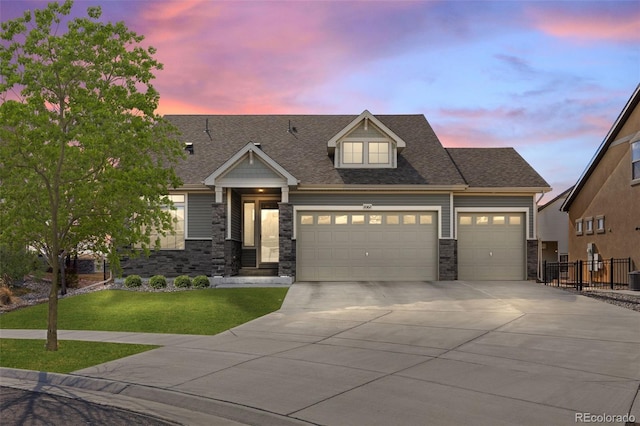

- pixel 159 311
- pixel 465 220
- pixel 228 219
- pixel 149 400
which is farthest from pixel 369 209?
pixel 149 400

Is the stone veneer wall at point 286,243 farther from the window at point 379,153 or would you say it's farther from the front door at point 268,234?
the window at point 379,153

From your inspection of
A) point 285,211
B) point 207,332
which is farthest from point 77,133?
point 285,211

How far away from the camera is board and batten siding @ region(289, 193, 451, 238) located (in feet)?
82.9

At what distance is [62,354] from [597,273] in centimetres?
2340

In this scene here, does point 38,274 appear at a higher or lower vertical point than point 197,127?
lower

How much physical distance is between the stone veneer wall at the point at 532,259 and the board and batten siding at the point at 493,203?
22.4 inches

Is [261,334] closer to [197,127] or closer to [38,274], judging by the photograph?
[38,274]

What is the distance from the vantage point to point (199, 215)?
2555 cm

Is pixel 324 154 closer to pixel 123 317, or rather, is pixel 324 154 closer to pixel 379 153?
pixel 379 153

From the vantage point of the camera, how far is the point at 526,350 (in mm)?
11562

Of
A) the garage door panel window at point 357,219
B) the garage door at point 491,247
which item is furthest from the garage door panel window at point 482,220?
the garage door panel window at point 357,219

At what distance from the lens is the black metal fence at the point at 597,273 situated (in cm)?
2384

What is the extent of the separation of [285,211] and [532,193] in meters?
10.7

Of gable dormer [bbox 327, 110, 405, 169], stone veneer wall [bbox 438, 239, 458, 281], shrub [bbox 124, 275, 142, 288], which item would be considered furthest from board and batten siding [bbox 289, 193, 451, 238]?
shrub [bbox 124, 275, 142, 288]
